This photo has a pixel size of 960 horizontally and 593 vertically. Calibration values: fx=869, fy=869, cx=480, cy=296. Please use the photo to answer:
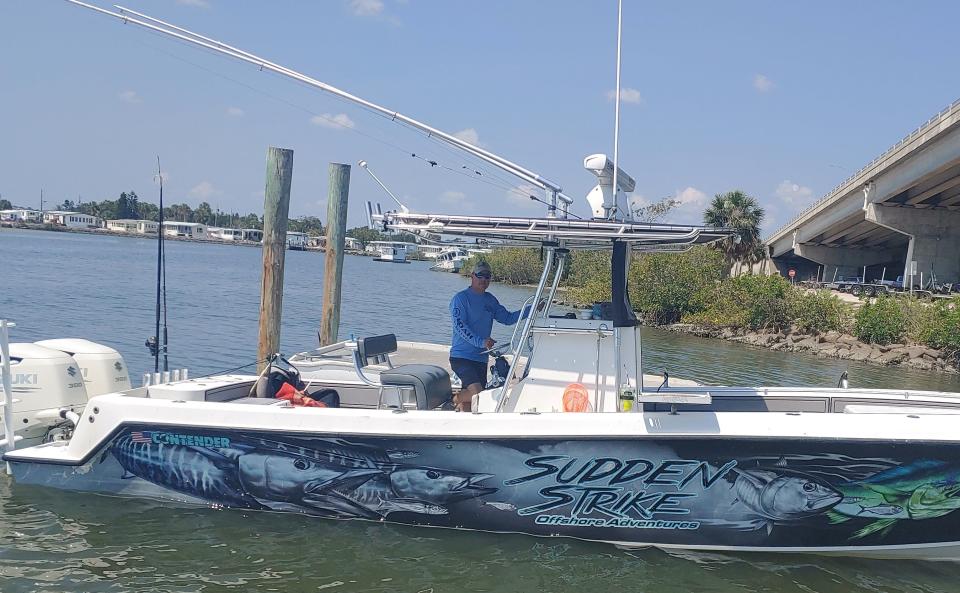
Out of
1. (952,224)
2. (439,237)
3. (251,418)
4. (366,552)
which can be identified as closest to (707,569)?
(366,552)

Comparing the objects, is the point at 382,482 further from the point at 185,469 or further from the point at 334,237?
the point at 334,237

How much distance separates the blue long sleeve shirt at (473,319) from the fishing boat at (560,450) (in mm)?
302

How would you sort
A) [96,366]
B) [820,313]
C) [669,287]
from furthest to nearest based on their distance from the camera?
[669,287], [820,313], [96,366]

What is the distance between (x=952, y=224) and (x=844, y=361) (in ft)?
65.8

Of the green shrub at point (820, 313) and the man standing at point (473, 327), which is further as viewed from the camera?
the green shrub at point (820, 313)

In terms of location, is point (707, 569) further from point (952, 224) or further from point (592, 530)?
point (952, 224)

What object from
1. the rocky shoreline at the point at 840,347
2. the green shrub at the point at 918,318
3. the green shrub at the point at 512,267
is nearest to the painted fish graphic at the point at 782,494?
the rocky shoreline at the point at 840,347

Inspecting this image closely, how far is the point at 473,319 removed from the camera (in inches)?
301

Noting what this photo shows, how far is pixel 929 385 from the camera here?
2012 centimetres

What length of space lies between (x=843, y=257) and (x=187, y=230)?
4319 inches

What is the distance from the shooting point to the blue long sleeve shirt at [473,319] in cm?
756

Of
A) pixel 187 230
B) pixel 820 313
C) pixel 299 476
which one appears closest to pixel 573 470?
pixel 299 476

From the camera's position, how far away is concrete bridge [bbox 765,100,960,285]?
32844 mm

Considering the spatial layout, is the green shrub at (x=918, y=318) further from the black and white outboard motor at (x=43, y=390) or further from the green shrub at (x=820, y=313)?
the black and white outboard motor at (x=43, y=390)
